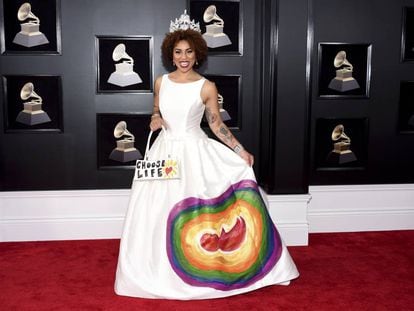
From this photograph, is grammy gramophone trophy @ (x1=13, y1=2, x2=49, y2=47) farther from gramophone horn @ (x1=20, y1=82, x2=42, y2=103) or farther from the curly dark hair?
the curly dark hair

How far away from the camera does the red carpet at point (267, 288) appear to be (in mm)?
3211

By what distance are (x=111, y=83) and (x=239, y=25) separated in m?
1.21

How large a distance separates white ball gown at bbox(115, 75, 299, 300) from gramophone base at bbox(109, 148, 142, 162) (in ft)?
3.49

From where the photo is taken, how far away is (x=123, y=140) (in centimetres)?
455

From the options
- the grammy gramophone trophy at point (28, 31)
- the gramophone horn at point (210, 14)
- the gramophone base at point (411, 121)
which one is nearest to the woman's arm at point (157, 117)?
the gramophone horn at point (210, 14)

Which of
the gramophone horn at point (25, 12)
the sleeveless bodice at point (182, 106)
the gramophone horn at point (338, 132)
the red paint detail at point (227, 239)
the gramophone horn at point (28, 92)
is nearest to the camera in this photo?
the red paint detail at point (227, 239)

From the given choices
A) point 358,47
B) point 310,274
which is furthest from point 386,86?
point 310,274

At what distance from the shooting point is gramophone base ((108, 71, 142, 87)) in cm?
448

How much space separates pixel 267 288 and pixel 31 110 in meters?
2.48

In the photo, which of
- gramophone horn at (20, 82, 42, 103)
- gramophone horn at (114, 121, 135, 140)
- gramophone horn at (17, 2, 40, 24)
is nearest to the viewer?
gramophone horn at (17, 2, 40, 24)

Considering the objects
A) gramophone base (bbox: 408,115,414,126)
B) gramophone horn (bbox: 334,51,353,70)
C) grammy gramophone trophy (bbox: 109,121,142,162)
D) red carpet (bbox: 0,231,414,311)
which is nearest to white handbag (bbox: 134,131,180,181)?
red carpet (bbox: 0,231,414,311)

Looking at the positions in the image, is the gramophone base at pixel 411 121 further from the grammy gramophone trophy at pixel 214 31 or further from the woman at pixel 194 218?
the woman at pixel 194 218

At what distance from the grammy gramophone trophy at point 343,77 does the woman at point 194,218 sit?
1.60 metres

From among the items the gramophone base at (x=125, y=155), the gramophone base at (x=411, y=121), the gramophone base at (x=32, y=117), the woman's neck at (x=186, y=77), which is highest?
the woman's neck at (x=186, y=77)
